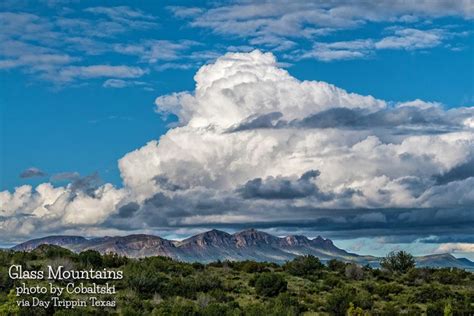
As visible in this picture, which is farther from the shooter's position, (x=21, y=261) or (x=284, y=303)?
(x=21, y=261)

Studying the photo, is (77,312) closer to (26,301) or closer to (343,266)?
(26,301)

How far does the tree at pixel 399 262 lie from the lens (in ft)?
280

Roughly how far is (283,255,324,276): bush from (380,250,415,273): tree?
13.3 meters

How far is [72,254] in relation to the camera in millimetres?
68812

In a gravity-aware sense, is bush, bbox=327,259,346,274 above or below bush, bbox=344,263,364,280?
above

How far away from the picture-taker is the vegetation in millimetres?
54031

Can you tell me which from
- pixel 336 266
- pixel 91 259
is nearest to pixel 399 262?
pixel 336 266

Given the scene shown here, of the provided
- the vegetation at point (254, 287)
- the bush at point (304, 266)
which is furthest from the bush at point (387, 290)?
the bush at point (304, 266)

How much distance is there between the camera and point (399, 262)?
8594 cm

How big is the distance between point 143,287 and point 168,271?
7688mm

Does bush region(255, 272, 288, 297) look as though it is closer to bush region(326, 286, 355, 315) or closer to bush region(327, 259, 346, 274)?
bush region(326, 286, 355, 315)

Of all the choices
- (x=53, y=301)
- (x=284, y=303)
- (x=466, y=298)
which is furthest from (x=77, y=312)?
(x=466, y=298)

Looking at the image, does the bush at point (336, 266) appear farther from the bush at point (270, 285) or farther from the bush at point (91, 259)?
the bush at point (91, 259)

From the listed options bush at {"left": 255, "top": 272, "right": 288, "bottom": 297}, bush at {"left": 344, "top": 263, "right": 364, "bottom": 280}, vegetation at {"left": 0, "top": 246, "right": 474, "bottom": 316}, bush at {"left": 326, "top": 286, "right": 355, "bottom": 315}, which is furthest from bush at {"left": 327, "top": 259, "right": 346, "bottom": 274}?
bush at {"left": 326, "top": 286, "right": 355, "bottom": 315}
